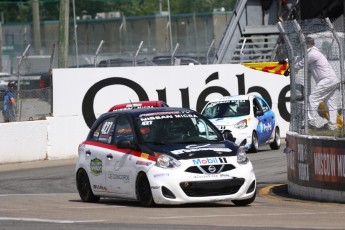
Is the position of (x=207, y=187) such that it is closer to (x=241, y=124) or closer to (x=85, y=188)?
(x=85, y=188)

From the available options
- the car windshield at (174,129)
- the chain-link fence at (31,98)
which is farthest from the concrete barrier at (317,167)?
the chain-link fence at (31,98)

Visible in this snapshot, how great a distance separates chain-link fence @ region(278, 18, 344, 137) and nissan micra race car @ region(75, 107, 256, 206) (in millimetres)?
1884

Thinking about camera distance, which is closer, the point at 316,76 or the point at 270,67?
the point at 316,76

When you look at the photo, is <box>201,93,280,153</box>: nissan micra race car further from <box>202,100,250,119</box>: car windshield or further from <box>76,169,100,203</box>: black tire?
<box>76,169,100,203</box>: black tire

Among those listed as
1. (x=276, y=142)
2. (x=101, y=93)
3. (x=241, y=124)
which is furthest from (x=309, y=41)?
(x=101, y=93)

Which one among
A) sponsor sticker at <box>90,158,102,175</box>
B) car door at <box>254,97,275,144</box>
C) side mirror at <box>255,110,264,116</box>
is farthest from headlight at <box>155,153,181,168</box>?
side mirror at <box>255,110,264,116</box>

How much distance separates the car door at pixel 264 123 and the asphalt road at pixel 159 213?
607 centimetres

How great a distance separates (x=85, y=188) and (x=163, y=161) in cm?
259

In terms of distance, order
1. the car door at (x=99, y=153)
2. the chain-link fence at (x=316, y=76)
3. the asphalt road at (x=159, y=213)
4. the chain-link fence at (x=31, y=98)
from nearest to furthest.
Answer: the asphalt road at (x=159, y=213) → the car door at (x=99, y=153) → the chain-link fence at (x=316, y=76) → the chain-link fence at (x=31, y=98)

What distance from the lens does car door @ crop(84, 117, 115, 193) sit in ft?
54.1

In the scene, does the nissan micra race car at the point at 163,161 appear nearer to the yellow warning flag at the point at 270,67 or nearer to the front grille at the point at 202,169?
the front grille at the point at 202,169

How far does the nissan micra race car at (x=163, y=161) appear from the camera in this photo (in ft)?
48.8

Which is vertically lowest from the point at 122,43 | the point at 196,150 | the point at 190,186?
the point at 190,186

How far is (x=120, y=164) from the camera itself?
15.9 metres
